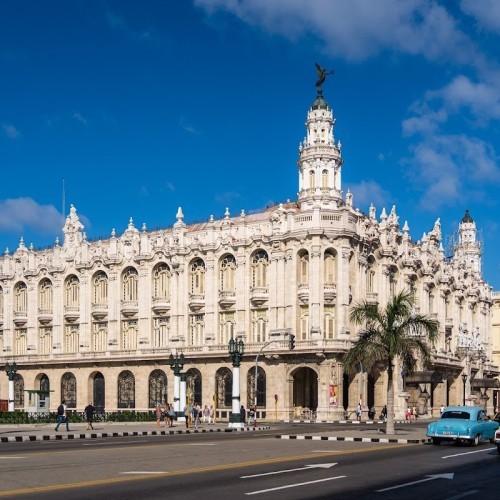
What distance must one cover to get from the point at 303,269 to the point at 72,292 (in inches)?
995

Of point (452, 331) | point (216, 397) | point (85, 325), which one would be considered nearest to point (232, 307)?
point (216, 397)

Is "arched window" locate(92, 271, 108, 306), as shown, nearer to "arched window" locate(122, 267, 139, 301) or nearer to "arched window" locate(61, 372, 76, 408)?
"arched window" locate(122, 267, 139, 301)

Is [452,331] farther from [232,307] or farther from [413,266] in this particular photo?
[232,307]

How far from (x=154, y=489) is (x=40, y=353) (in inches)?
2798

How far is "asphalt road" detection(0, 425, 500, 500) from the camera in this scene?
18.2 meters

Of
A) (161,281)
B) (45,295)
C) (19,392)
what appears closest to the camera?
(161,281)

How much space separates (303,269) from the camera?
71812mm

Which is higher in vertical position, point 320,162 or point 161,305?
point 320,162

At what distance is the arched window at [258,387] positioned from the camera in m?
71.7

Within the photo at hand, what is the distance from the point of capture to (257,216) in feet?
252

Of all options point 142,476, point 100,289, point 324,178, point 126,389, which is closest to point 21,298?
point 100,289

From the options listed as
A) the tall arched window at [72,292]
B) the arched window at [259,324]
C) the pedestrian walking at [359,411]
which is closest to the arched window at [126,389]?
the tall arched window at [72,292]

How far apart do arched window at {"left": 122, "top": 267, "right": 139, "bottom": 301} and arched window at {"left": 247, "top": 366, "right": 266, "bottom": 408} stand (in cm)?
1443

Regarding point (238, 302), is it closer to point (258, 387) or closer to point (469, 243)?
point (258, 387)
